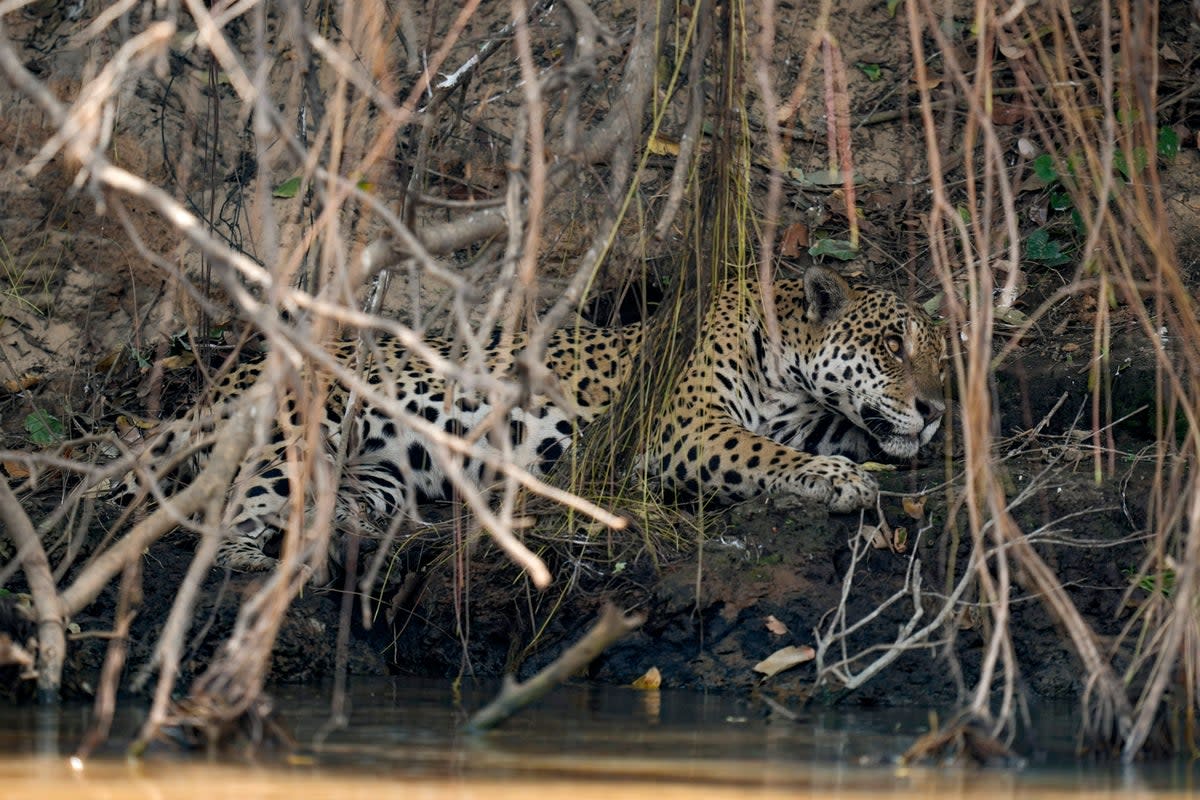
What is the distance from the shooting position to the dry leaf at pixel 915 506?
21.4 ft

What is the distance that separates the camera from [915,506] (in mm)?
6539

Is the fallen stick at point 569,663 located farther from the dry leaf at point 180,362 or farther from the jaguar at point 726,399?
the dry leaf at point 180,362

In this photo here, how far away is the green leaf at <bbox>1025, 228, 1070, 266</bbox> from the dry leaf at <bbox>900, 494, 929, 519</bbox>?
8.11 ft

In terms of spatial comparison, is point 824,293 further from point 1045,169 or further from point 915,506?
point 915,506

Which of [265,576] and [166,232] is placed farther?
[166,232]

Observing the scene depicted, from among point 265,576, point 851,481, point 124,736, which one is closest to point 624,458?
point 851,481

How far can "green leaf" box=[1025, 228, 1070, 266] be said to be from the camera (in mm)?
8648

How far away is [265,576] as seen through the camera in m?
6.31

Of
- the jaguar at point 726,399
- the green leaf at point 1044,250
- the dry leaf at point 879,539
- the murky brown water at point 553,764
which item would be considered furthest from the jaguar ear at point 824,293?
the murky brown water at point 553,764

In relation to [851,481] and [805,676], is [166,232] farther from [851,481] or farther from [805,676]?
[805,676]

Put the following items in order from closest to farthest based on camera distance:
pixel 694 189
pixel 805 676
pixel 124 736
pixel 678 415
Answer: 1. pixel 124 736
2. pixel 694 189
3. pixel 805 676
4. pixel 678 415

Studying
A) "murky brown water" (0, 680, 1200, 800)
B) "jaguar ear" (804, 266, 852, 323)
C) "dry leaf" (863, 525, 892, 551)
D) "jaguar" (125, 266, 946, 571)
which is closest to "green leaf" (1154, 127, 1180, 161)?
"jaguar" (125, 266, 946, 571)

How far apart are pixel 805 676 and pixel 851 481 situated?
113 centimetres

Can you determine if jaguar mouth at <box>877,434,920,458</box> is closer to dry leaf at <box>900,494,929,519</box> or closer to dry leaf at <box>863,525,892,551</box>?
dry leaf at <box>900,494,929,519</box>
